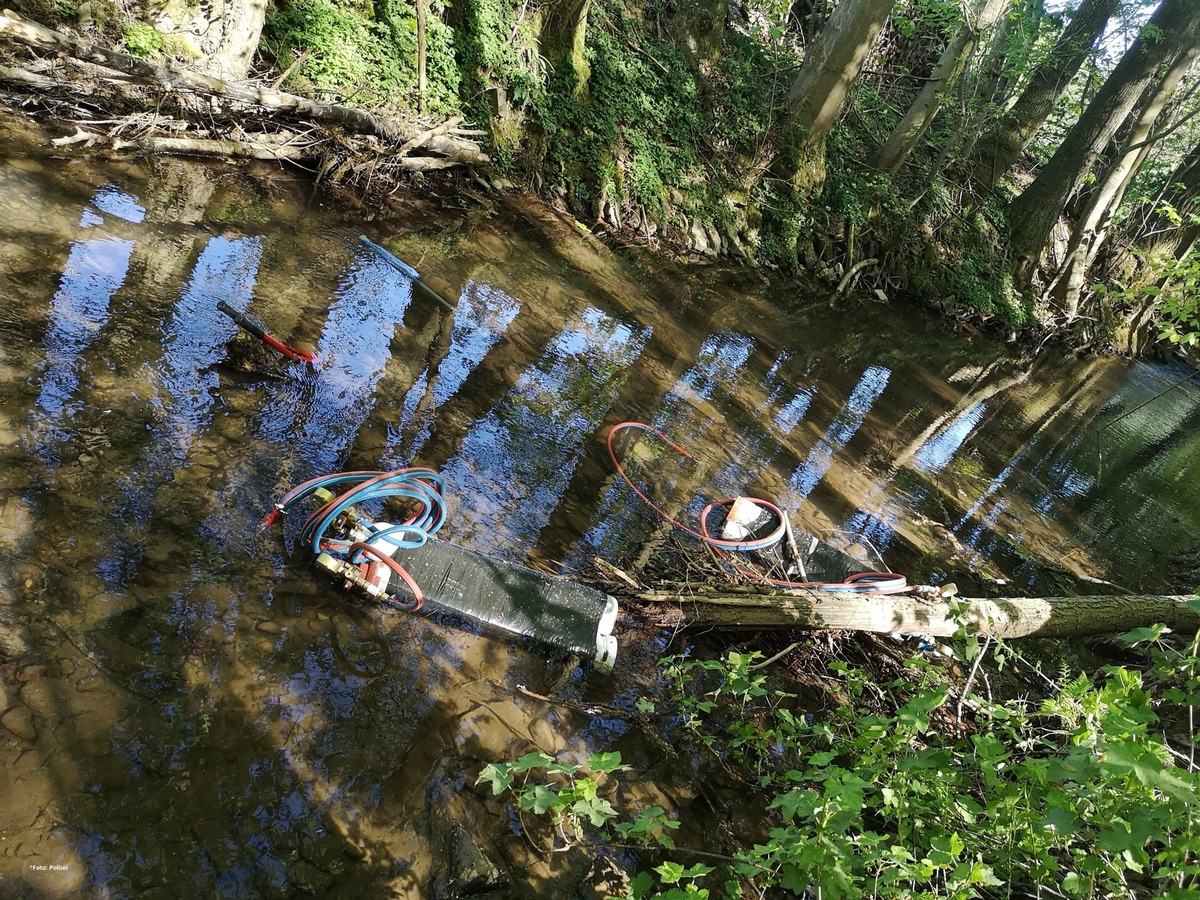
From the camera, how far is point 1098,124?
542 inches

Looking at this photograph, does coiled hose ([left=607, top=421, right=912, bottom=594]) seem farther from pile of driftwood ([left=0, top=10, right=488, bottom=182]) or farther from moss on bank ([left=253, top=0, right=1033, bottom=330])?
moss on bank ([left=253, top=0, right=1033, bottom=330])

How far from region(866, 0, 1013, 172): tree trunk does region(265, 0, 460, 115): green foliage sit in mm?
8248

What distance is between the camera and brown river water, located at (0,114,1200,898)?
2.31 metres

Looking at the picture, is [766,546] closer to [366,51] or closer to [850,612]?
[850,612]

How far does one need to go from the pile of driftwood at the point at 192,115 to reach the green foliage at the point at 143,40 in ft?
0.97

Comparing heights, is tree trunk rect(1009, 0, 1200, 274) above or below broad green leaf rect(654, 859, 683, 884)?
above

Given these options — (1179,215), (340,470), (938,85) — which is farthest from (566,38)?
(1179,215)

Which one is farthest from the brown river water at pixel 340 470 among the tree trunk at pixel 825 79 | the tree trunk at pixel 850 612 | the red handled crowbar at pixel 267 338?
the tree trunk at pixel 825 79

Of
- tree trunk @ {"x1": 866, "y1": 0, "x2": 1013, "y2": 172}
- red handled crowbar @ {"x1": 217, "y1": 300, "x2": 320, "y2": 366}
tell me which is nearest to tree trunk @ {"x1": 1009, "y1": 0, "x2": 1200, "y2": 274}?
tree trunk @ {"x1": 866, "y1": 0, "x2": 1013, "y2": 172}

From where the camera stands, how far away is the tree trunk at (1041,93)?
13109mm

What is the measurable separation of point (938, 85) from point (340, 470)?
12448mm

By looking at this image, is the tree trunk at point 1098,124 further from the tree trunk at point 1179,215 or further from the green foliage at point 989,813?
the green foliage at point 989,813

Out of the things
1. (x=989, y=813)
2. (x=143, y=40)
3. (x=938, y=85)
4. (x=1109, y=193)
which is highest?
(x=1109, y=193)

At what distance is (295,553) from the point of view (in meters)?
3.25
